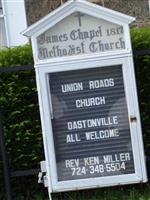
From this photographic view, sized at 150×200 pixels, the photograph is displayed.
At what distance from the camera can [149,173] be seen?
21.7 ft

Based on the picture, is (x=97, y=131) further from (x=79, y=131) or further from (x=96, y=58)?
(x=96, y=58)

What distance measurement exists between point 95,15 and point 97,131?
1097 mm

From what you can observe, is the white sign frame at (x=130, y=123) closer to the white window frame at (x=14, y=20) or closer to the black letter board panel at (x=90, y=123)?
the black letter board panel at (x=90, y=123)

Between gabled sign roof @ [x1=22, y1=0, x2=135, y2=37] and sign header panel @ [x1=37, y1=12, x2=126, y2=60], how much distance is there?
0.20 ft

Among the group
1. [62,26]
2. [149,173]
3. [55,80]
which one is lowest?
[149,173]

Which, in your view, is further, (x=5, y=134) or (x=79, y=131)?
(x=5, y=134)

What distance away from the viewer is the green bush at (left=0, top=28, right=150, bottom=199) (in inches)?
260

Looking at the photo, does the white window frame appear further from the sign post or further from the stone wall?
the sign post

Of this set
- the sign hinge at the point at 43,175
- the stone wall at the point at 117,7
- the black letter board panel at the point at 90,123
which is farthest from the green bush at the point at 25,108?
the stone wall at the point at 117,7

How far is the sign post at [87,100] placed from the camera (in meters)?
5.90

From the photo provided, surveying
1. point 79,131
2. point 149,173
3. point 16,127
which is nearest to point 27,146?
point 16,127

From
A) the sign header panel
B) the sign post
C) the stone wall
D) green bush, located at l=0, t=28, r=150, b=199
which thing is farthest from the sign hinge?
the stone wall

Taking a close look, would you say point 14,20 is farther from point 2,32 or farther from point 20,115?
point 20,115

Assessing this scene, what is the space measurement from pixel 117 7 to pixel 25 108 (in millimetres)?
2226
